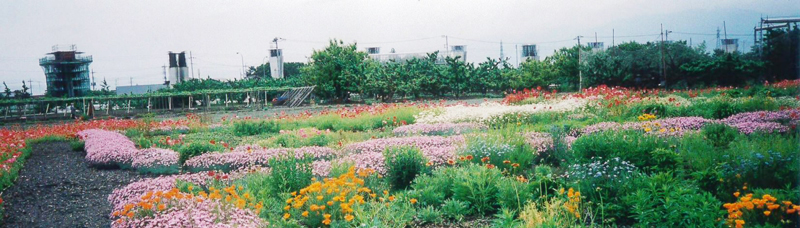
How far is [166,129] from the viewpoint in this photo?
17172mm

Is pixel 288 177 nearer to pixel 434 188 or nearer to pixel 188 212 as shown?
pixel 188 212

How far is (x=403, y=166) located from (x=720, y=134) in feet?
18.0

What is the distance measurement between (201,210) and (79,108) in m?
33.3

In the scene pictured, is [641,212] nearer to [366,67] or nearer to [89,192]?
[89,192]

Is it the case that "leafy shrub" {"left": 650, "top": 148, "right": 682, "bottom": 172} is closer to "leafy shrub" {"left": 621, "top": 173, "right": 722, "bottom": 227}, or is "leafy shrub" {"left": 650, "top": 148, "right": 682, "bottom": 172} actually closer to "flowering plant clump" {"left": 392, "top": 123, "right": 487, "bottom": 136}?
"leafy shrub" {"left": 621, "top": 173, "right": 722, "bottom": 227}

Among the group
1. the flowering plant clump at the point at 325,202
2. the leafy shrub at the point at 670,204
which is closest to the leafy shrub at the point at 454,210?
the flowering plant clump at the point at 325,202

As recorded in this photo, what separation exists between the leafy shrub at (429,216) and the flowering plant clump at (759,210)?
2.57m

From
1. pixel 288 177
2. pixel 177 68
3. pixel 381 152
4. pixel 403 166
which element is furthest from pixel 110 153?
pixel 177 68

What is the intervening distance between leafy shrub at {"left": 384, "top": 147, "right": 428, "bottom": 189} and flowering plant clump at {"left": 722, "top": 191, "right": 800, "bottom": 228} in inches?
144

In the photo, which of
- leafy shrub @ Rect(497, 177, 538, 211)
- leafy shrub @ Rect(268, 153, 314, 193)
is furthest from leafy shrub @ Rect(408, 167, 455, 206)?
leafy shrub @ Rect(268, 153, 314, 193)

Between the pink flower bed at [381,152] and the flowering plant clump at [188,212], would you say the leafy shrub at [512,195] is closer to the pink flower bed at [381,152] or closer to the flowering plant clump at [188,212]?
the pink flower bed at [381,152]

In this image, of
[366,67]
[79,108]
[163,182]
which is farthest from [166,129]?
[366,67]

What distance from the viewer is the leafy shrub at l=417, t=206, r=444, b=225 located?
5406 millimetres

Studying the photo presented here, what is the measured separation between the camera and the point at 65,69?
80.1 ft
